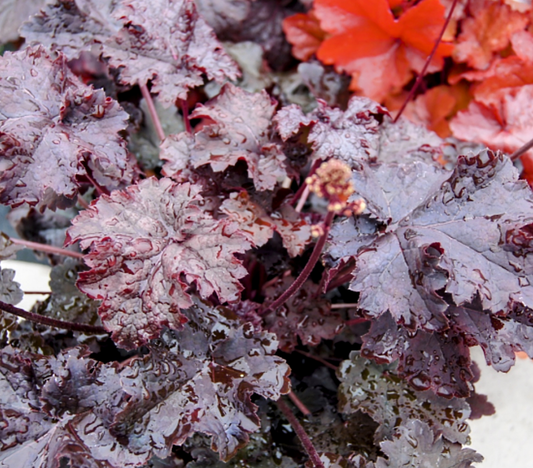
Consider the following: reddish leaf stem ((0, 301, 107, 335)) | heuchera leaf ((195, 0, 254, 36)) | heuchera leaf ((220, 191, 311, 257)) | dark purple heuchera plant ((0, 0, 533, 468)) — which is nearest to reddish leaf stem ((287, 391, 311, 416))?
dark purple heuchera plant ((0, 0, 533, 468))

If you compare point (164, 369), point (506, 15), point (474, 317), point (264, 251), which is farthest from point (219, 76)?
point (506, 15)

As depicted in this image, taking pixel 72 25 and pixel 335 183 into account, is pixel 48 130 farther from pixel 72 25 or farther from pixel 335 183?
pixel 335 183

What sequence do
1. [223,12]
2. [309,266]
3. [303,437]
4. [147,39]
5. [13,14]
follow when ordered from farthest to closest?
[223,12], [13,14], [147,39], [303,437], [309,266]

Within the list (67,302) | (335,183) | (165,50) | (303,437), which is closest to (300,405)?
(303,437)

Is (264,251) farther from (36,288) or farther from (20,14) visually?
(20,14)

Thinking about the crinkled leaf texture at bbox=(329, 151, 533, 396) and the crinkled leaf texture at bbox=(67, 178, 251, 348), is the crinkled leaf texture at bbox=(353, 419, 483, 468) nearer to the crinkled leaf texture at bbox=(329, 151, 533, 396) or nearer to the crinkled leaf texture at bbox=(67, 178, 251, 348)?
the crinkled leaf texture at bbox=(329, 151, 533, 396)

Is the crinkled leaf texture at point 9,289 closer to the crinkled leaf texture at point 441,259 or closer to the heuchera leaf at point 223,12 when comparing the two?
the crinkled leaf texture at point 441,259

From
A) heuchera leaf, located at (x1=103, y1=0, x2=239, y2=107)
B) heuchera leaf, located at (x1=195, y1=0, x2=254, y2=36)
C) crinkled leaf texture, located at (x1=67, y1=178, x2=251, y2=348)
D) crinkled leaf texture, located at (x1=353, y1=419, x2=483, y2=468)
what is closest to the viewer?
crinkled leaf texture, located at (x1=67, y1=178, x2=251, y2=348)

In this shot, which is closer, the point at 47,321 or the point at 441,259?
the point at 441,259
